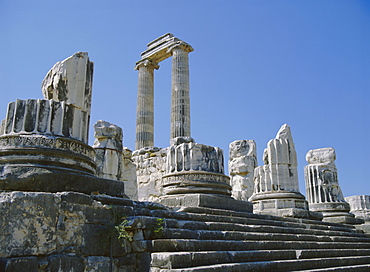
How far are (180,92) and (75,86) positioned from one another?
16.4 m

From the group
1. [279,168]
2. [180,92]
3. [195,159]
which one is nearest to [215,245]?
[195,159]

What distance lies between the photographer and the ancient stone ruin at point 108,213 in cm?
387

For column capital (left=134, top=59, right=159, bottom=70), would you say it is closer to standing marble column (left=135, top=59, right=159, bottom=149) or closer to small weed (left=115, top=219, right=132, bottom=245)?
standing marble column (left=135, top=59, right=159, bottom=149)

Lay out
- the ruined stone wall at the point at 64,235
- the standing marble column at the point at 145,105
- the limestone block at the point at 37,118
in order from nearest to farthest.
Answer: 1. the ruined stone wall at the point at 64,235
2. the limestone block at the point at 37,118
3. the standing marble column at the point at 145,105

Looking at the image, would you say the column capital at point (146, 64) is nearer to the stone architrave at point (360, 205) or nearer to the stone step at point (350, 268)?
the stone architrave at point (360, 205)

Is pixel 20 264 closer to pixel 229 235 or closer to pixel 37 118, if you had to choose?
pixel 37 118

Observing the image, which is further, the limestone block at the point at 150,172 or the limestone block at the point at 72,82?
the limestone block at the point at 150,172

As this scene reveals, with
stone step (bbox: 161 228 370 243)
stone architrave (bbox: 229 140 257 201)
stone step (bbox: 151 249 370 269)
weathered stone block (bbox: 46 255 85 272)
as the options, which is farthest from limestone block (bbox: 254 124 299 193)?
weathered stone block (bbox: 46 255 85 272)

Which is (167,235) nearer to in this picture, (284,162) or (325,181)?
(284,162)

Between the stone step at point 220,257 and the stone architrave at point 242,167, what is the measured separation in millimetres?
8359

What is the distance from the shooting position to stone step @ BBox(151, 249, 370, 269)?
412cm

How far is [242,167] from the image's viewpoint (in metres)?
15.5

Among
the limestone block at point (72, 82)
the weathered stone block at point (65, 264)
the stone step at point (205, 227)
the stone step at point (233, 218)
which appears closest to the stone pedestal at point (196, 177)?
the stone step at point (233, 218)

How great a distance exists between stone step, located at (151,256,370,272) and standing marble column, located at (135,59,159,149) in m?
16.7
